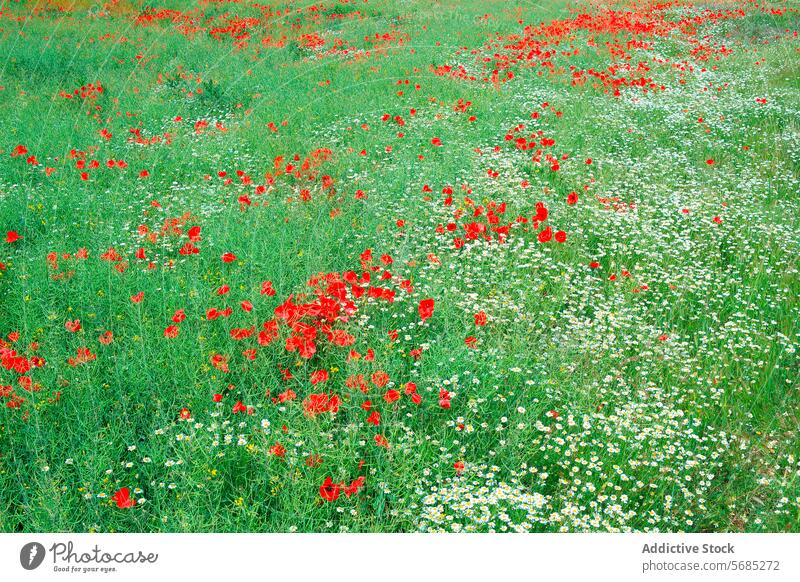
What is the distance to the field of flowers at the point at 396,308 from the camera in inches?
111

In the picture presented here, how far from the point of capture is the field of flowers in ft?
9.29

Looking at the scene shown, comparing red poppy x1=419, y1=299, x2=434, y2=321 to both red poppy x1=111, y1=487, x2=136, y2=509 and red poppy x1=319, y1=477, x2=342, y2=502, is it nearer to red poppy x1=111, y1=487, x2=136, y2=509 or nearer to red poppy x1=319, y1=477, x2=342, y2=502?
red poppy x1=319, y1=477, x2=342, y2=502

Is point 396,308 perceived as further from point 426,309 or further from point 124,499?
point 124,499

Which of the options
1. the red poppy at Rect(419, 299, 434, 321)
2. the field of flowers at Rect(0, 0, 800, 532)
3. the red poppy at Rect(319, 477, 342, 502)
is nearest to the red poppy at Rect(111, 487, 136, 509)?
the field of flowers at Rect(0, 0, 800, 532)

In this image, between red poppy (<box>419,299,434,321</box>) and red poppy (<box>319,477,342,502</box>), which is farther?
red poppy (<box>419,299,434,321</box>)

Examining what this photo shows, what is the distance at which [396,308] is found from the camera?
408 centimetres

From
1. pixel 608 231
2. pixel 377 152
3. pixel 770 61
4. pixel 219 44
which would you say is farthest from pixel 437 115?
pixel 770 61

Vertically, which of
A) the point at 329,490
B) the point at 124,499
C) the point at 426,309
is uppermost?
the point at 426,309

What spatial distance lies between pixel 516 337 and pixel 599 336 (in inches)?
22.3

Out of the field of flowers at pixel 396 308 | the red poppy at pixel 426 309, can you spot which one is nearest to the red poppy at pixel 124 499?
the field of flowers at pixel 396 308

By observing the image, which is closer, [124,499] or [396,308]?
[124,499]

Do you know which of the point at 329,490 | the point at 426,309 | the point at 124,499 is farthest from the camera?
the point at 426,309

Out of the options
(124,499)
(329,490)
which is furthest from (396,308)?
(124,499)

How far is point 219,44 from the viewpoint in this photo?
1151cm
